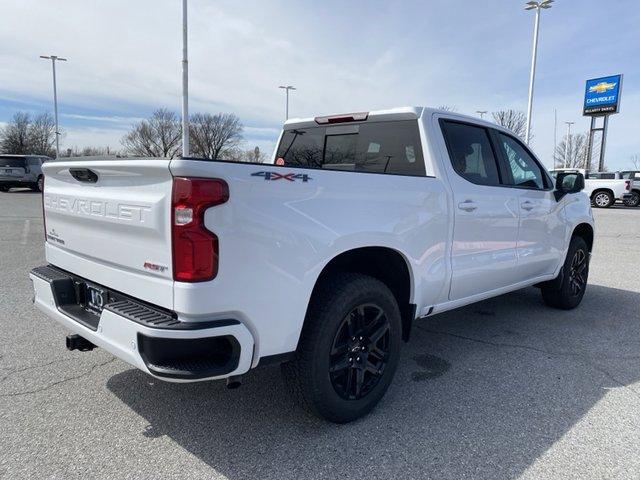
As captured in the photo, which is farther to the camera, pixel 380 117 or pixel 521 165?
pixel 521 165

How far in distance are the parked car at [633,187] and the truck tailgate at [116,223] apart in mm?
26277

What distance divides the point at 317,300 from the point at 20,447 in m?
1.74

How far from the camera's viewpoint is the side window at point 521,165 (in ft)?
13.9

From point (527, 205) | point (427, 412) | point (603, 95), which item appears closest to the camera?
point (427, 412)

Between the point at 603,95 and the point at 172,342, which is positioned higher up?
the point at 603,95

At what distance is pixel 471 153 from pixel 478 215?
0.53 meters

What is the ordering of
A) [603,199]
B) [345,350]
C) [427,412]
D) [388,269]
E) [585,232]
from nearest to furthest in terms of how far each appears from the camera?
[345,350] → [427,412] → [388,269] → [585,232] → [603,199]

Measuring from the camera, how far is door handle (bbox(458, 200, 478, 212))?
3459 mm

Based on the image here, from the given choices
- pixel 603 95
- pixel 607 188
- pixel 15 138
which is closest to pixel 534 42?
pixel 607 188

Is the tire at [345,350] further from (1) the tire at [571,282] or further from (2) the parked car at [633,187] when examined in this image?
(2) the parked car at [633,187]

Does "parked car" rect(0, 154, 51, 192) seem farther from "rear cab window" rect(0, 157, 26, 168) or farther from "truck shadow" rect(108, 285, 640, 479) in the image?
"truck shadow" rect(108, 285, 640, 479)

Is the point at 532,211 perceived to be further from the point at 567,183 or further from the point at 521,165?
the point at 567,183

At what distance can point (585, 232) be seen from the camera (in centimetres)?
561

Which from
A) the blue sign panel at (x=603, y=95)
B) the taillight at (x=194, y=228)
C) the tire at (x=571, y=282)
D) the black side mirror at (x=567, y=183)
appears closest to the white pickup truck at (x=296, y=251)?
the taillight at (x=194, y=228)
